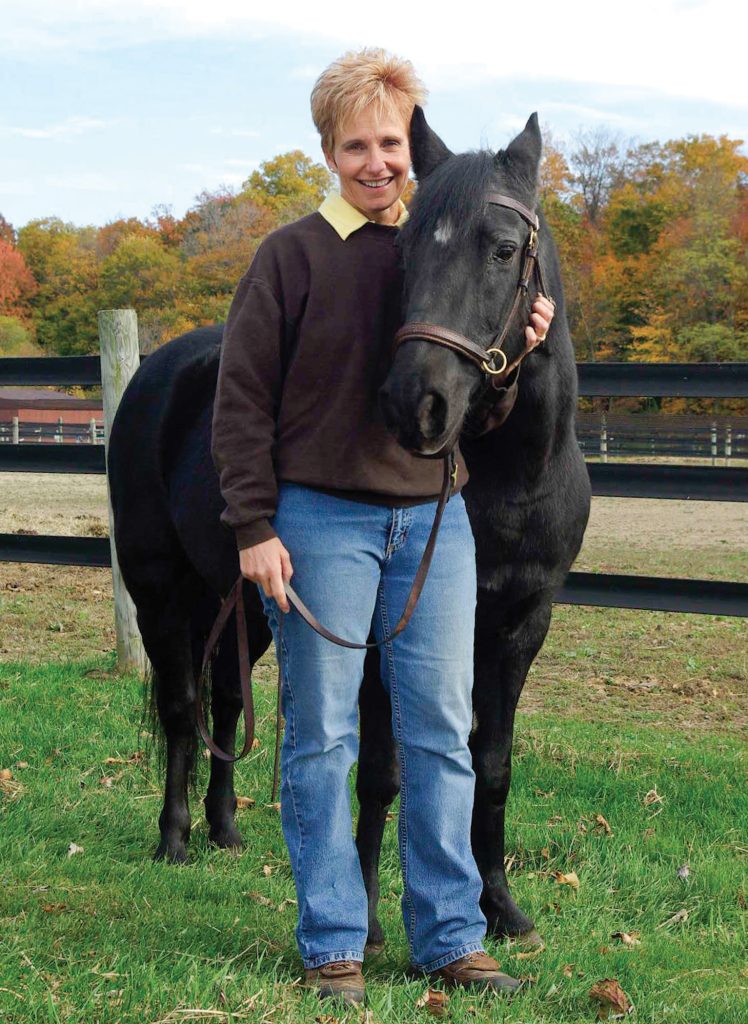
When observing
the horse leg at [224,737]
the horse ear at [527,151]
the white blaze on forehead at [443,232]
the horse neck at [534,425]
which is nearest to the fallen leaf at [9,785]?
the horse leg at [224,737]

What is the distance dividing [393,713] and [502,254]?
1122 mm

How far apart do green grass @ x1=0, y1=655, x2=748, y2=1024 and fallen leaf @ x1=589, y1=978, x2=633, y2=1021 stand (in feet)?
0.13

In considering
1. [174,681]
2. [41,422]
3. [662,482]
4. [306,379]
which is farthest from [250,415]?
[41,422]

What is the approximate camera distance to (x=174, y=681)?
4.16 meters

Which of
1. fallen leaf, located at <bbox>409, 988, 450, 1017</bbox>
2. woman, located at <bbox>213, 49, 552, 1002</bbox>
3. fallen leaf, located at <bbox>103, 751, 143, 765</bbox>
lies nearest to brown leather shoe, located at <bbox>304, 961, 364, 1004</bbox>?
woman, located at <bbox>213, 49, 552, 1002</bbox>

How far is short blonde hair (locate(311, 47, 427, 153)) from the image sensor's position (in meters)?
2.48

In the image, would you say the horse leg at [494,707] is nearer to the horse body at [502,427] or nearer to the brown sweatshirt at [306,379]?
the horse body at [502,427]

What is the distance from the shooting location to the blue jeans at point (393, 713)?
8.32 ft

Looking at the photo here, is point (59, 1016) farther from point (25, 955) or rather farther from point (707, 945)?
point (707, 945)

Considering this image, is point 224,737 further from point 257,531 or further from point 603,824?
point 257,531

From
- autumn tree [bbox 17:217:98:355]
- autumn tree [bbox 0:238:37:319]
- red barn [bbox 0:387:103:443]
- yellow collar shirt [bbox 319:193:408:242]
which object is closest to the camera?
yellow collar shirt [bbox 319:193:408:242]

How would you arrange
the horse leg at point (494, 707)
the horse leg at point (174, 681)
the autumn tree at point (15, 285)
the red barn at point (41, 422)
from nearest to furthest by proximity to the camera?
the horse leg at point (494, 707)
the horse leg at point (174, 681)
the red barn at point (41, 422)
the autumn tree at point (15, 285)

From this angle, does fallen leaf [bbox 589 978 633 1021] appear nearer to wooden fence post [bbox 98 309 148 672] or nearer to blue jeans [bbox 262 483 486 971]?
blue jeans [bbox 262 483 486 971]

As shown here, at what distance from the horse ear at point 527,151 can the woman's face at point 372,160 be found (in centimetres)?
28
